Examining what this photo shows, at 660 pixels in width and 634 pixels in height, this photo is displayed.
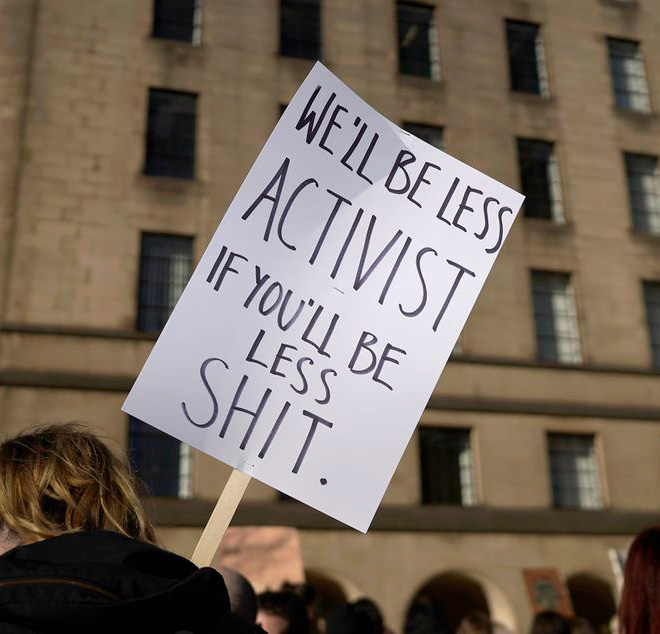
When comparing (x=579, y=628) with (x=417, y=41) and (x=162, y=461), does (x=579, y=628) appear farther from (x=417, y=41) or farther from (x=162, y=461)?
(x=417, y=41)

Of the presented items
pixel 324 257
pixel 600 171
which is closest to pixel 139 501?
pixel 324 257

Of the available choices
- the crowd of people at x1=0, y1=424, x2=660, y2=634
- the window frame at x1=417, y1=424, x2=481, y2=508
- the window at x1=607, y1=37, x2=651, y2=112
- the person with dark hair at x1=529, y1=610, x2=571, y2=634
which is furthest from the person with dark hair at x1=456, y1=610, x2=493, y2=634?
the window at x1=607, y1=37, x2=651, y2=112

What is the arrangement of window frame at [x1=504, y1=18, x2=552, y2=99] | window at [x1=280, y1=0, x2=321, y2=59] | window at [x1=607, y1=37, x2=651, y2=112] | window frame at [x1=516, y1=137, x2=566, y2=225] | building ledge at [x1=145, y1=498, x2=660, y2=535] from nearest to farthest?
building ledge at [x1=145, y1=498, x2=660, y2=535] → window at [x1=280, y1=0, x2=321, y2=59] → window frame at [x1=516, y1=137, x2=566, y2=225] → window frame at [x1=504, y1=18, x2=552, y2=99] → window at [x1=607, y1=37, x2=651, y2=112]

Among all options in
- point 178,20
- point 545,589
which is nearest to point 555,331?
point 545,589

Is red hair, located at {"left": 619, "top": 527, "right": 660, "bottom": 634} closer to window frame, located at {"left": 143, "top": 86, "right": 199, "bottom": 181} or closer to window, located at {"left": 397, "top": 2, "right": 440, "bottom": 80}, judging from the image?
window frame, located at {"left": 143, "top": 86, "right": 199, "bottom": 181}

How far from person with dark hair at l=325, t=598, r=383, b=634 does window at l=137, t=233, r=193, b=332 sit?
13.8 m

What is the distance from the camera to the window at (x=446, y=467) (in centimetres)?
1945

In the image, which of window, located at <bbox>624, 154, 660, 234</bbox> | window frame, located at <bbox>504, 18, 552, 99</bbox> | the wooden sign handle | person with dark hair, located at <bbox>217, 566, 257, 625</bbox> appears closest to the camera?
the wooden sign handle

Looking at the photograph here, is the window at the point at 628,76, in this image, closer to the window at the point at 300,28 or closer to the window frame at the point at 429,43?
the window frame at the point at 429,43

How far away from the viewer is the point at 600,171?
23094mm

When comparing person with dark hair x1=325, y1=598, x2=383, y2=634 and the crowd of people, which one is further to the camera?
person with dark hair x1=325, y1=598, x2=383, y2=634

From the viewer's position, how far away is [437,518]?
19.0m

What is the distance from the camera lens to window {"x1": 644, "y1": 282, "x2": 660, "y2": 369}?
73.2 feet

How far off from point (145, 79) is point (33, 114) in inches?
99.1
